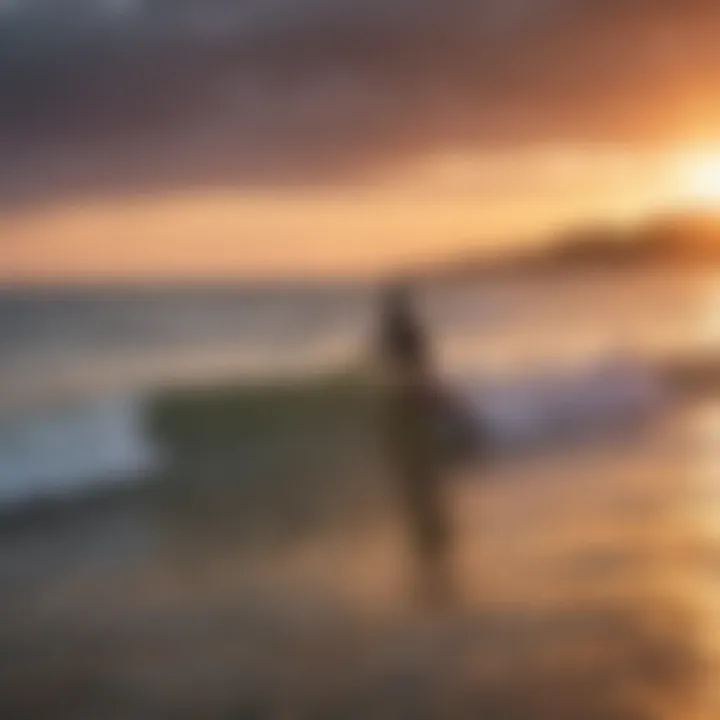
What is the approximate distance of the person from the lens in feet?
2.84

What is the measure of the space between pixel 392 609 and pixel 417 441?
5.1 inches

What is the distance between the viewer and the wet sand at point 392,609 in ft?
2.74

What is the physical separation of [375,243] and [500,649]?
0.33m

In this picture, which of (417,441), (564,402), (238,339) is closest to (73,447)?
(238,339)

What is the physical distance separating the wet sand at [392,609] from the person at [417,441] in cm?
2

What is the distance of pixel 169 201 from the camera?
34.4 inches

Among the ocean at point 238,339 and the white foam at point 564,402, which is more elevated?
the ocean at point 238,339

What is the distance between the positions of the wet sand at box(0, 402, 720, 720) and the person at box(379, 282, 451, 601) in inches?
0.6

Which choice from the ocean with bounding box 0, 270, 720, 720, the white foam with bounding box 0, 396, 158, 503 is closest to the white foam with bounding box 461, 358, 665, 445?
the ocean with bounding box 0, 270, 720, 720

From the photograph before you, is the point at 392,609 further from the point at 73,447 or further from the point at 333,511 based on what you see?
the point at 73,447

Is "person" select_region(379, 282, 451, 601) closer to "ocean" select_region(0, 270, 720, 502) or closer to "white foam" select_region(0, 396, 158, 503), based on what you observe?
"ocean" select_region(0, 270, 720, 502)

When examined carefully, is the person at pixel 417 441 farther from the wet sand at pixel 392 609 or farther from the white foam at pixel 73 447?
the white foam at pixel 73 447

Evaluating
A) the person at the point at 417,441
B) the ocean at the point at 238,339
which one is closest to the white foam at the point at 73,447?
the ocean at the point at 238,339

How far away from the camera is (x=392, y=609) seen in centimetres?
86
